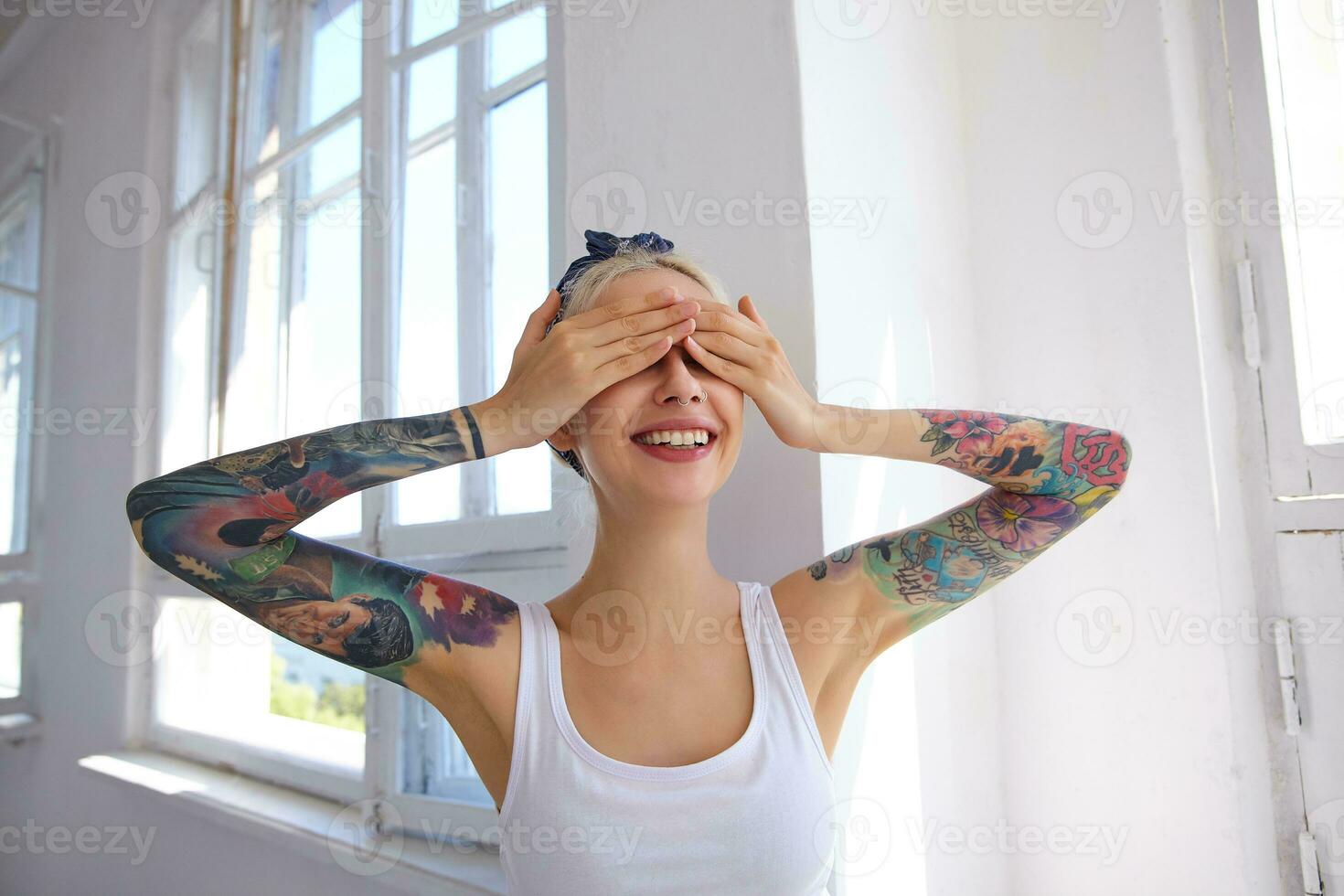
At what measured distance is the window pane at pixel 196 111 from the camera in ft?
11.0

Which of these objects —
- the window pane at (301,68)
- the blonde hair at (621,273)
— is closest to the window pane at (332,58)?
the window pane at (301,68)

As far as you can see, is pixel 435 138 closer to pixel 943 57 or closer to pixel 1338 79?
pixel 943 57

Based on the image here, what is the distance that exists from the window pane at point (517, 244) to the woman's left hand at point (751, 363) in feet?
3.25

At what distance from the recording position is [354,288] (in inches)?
102

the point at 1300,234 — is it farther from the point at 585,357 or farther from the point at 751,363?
the point at 585,357

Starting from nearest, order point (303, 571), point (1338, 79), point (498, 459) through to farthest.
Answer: point (303, 571) → point (1338, 79) → point (498, 459)

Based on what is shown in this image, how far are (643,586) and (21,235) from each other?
191 inches

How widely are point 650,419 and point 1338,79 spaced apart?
1411 millimetres

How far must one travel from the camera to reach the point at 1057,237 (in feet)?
5.13

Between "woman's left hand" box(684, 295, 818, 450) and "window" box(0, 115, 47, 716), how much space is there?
426cm

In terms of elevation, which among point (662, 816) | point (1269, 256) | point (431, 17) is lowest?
point (662, 816)

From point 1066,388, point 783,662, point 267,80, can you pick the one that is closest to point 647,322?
point 783,662

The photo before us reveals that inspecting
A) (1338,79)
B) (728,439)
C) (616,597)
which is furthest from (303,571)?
(1338,79)

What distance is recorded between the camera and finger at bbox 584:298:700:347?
95cm
